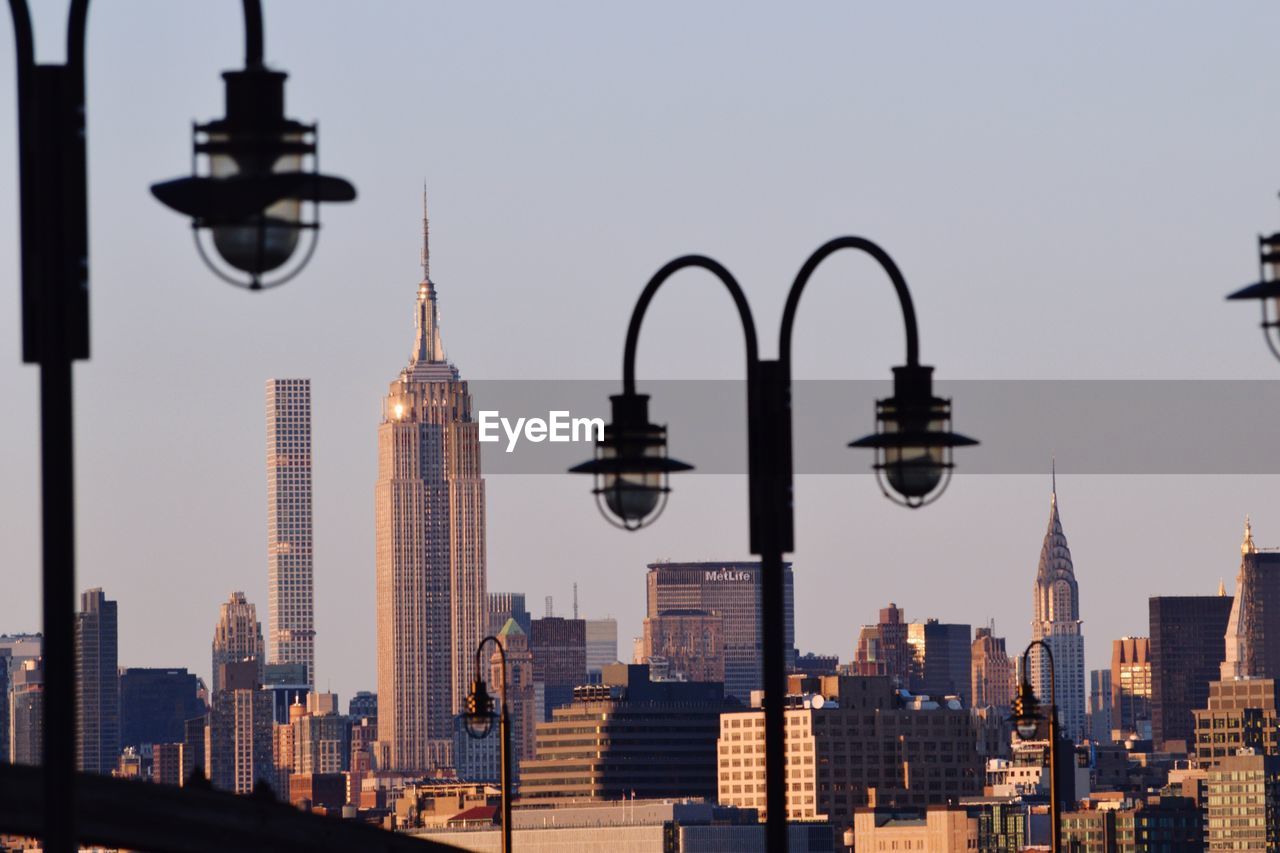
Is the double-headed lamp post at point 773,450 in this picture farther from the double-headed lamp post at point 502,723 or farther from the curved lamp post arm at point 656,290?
the double-headed lamp post at point 502,723

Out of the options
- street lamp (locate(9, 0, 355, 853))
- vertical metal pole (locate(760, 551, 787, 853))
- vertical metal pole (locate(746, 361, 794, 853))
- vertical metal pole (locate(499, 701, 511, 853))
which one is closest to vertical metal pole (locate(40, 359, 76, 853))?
street lamp (locate(9, 0, 355, 853))

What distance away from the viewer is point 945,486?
22.5 meters

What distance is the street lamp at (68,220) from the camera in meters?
17.9

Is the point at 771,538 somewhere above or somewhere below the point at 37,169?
below

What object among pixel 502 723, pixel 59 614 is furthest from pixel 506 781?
pixel 59 614

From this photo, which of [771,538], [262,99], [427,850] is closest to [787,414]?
[771,538]

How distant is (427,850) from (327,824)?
1322 millimetres

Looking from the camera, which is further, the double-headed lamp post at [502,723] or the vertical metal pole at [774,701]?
the double-headed lamp post at [502,723]

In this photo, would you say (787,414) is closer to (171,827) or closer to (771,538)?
(771,538)

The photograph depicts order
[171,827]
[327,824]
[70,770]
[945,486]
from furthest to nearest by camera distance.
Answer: [327,824], [171,827], [945,486], [70,770]

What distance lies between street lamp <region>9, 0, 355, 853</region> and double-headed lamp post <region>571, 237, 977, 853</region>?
15.1ft

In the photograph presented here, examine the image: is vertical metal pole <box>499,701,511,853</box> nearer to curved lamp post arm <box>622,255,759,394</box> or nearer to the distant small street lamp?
curved lamp post arm <box>622,255,759,394</box>

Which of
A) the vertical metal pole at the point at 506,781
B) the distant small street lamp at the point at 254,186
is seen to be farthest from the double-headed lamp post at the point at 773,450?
the vertical metal pole at the point at 506,781

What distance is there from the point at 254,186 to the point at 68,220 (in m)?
0.99
